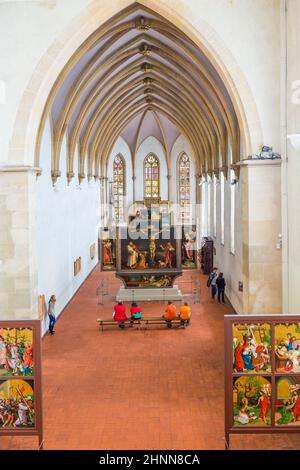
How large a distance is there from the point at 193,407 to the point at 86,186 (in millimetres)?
18445

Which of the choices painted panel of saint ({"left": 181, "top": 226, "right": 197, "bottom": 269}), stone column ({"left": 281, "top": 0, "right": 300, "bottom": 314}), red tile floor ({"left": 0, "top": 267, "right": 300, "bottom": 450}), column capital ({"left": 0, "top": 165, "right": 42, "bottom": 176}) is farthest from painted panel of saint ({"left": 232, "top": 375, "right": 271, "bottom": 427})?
painted panel of saint ({"left": 181, "top": 226, "right": 197, "bottom": 269})

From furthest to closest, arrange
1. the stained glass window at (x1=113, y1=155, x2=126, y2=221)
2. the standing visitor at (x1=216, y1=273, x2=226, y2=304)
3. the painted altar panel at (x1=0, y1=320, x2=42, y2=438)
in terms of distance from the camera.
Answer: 1. the stained glass window at (x1=113, y1=155, x2=126, y2=221)
2. the standing visitor at (x1=216, y1=273, x2=226, y2=304)
3. the painted altar panel at (x1=0, y1=320, x2=42, y2=438)

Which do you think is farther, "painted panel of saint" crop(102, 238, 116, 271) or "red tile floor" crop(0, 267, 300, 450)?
"painted panel of saint" crop(102, 238, 116, 271)

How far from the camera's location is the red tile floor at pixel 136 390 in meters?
9.56

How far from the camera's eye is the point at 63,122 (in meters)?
19.4

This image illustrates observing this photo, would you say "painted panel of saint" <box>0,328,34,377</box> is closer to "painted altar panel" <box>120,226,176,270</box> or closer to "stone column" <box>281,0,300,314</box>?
"stone column" <box>281,0,300,314</box>

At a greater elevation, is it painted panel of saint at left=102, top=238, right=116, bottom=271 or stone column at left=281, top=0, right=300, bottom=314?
stone column at left=281, top=0, right=300, bottom=314

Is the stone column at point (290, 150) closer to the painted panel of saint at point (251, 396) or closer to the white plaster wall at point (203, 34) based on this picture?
Answer: the white plaster wall at point (203, 34)

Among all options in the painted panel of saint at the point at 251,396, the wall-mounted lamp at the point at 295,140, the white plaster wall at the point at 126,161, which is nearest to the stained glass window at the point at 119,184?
the white plaster wall at the point at 126,161

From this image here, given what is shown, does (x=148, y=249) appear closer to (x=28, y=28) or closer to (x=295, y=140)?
(x=28, y=28)

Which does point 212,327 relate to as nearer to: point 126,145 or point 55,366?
point 55,366

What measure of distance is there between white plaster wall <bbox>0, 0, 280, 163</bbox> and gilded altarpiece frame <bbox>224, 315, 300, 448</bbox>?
6.24m

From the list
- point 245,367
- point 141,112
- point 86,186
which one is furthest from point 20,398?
point 141,112

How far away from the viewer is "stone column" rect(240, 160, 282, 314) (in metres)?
13.3
